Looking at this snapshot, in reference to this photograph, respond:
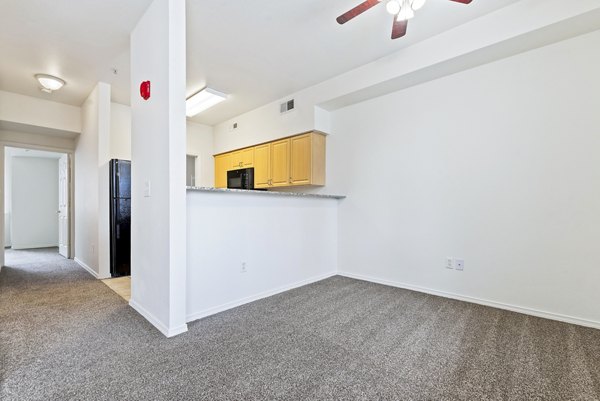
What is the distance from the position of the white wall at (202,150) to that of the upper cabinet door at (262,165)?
1.44 metres

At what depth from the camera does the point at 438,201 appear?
3.09 meters

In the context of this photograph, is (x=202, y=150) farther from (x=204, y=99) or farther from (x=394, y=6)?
(x=394, y=6)

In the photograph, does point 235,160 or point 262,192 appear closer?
point 262,192

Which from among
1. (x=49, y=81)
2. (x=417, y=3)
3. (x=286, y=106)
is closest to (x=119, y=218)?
(x=49, y=81)

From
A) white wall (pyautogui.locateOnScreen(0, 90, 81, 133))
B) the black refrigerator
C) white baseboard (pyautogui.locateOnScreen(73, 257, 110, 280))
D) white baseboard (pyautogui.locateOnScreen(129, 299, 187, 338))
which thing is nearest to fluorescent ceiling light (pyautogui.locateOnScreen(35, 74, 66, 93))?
white wall (pyautogui.locateOnScreen(0, 90, 81, 133))

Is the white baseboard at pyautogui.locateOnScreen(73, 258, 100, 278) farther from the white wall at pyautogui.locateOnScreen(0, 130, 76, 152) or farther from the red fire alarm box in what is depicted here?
the red fire alarm box

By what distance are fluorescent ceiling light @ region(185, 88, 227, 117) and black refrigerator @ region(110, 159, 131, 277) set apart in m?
1.35

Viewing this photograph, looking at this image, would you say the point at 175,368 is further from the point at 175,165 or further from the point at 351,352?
the point at 175,165

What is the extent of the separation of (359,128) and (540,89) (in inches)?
74.2

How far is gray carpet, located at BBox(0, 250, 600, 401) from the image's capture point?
145 cm

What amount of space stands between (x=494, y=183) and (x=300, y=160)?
2427 millimetres

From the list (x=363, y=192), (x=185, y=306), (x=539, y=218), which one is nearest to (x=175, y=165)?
(x=185, y=306)

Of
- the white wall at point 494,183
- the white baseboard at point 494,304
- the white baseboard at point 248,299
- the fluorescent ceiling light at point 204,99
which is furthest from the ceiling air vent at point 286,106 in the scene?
the white baseboard at point 494,304

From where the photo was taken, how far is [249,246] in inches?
111
